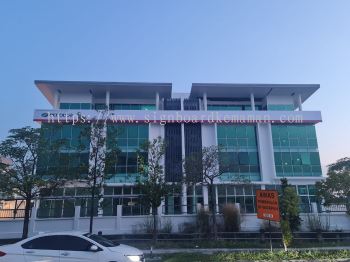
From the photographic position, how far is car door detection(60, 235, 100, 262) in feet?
30.8

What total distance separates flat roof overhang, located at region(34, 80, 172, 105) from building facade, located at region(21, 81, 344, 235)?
119 millimetres

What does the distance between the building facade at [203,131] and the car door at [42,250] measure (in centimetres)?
2265

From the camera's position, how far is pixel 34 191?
21422 mm

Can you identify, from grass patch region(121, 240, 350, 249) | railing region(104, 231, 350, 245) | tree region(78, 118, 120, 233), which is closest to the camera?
grass patch region(121, 240, 350, 249)

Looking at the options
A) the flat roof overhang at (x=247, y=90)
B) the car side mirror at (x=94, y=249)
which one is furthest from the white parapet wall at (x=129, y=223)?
the flat roof overhang at (x=247, y=90)

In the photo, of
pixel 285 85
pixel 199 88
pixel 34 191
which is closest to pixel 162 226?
pixel 34 191

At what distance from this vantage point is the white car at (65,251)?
9383 millimetres

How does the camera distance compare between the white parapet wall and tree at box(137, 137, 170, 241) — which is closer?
tree at box(137, 137, 170, 241)

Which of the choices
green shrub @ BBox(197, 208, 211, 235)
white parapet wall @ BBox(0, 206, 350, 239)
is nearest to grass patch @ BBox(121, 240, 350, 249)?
green shrub @ BBox(197, 208, 211, 235)

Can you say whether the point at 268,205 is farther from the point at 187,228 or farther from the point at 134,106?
the point at 134,106

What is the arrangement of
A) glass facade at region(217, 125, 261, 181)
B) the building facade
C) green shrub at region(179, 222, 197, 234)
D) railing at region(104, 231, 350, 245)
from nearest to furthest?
1. railing at region(104, 231, 350, 245)
2. green shrub at region(179, 222, 197, 234)
3. the building facade
4. glass facade at region(217, 125, 261, 181)

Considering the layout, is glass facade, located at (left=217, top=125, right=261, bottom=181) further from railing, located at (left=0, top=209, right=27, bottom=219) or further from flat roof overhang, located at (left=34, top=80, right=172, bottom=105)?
railing, located at (left=0, top=209, right=27, bottom=219)

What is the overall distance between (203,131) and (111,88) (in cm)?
1252

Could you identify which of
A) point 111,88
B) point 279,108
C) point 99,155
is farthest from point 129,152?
point 279,108
